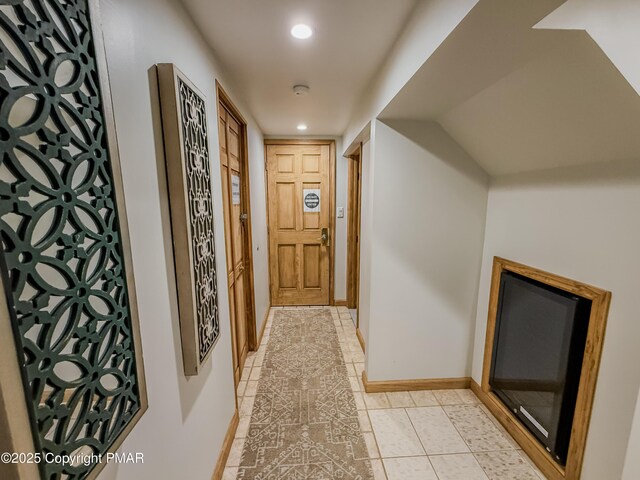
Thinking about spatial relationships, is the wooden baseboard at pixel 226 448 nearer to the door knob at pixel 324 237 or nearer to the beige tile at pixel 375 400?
the beige tile at pixel 375 400

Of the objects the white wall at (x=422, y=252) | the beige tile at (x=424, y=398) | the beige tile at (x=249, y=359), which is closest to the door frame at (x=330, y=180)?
the beige tile at (x=249, y=359)

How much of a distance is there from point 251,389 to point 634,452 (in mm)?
2134

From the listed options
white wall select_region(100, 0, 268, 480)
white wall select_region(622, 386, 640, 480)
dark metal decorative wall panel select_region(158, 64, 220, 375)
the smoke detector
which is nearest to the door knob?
the smoke detector

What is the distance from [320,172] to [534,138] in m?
2.49

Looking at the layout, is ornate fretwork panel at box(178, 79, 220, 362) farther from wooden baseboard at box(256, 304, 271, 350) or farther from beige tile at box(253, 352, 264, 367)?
wooden baseboard at box(256, 304, 271, 350)

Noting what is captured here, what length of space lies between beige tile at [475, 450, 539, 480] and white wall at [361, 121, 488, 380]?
0.61m

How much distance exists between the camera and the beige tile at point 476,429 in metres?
1.72

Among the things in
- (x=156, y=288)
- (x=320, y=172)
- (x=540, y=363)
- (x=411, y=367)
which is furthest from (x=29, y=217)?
(x=320, y=172)

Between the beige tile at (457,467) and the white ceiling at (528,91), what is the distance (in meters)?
1.71

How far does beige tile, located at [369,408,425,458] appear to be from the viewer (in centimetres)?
169

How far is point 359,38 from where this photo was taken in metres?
1.42

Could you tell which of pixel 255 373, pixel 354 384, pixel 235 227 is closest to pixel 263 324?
pixel 255 373

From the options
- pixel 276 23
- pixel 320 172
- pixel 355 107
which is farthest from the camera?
pixel 320 172

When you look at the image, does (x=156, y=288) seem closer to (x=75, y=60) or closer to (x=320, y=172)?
(x=75, y=60)
